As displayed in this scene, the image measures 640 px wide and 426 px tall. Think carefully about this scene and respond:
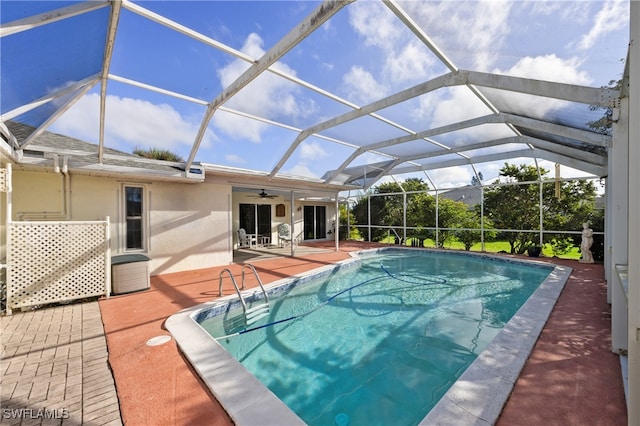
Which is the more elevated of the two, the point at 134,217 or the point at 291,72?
the point at 291,72

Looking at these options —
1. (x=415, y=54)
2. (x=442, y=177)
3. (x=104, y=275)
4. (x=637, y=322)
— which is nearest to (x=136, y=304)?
(x=104, y=275)

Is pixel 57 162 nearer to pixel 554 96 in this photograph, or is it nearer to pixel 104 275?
pixel 104 275

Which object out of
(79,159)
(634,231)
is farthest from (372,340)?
(79,159)

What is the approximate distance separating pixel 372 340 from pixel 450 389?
6.58ft

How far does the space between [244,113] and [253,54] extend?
2.60 m

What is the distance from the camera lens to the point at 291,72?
5.36m

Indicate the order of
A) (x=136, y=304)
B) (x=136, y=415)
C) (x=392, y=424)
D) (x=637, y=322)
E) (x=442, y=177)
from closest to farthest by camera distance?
(x=637, y=322) < (x=136, y=415) < (x=392, y=424) < (x=136, y=304) < (x=442, y=177)

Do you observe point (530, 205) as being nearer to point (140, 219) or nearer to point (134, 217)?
point (140, 219)

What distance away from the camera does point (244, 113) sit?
23.3ft

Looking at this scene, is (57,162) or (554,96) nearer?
(554,96)

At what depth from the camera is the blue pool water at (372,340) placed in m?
3.25

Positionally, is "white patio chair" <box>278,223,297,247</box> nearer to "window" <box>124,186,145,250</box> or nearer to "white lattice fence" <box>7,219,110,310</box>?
"window" <box>124,186,145,250</box>

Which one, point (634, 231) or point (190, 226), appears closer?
point (634, 231)

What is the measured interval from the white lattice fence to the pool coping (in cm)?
259
